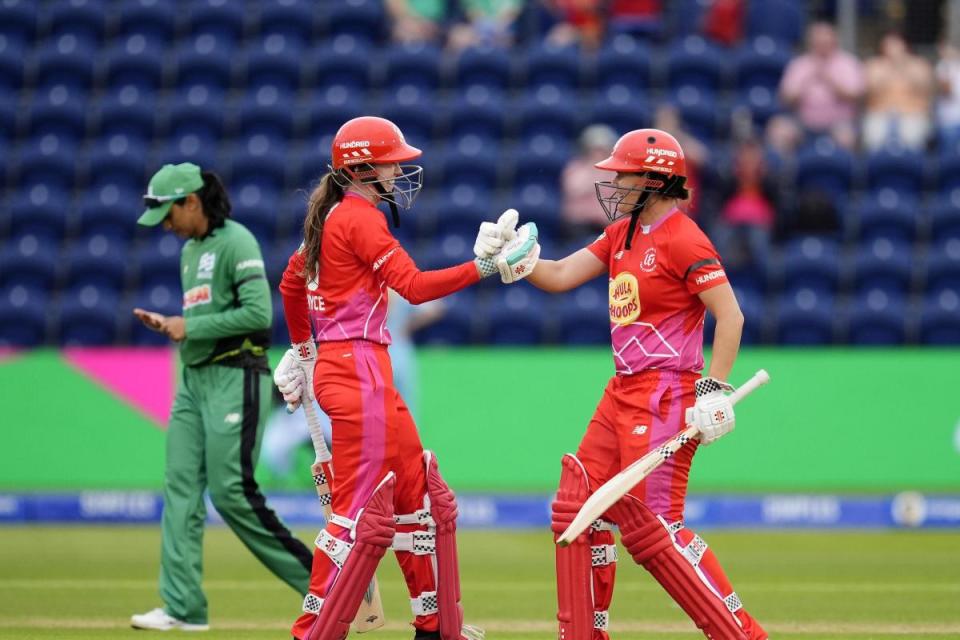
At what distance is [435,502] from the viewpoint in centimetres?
601

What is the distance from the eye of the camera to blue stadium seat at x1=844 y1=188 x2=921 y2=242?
14.5m

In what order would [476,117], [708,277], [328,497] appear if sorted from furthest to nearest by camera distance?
[476,117], [328,497], [708,277]

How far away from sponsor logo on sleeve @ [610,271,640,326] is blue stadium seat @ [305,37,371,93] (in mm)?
10487

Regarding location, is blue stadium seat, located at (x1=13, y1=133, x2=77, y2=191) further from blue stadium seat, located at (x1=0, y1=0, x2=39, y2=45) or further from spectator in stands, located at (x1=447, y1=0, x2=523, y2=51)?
spectator in stands, located at (x1=447, y1=0, x2=523, y2=51)

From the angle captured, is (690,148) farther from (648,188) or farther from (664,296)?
(664,296)

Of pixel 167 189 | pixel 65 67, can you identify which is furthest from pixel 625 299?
pixel 65 67

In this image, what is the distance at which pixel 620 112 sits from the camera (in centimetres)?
1518

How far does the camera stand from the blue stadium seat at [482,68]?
1600cm

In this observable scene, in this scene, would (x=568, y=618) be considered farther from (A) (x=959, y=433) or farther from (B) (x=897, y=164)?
(B) (x=897, y=164)

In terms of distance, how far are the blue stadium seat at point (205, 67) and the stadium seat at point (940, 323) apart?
7520 mm

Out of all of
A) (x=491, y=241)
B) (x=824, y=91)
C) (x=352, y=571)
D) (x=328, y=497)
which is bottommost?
(x=352, y=571)

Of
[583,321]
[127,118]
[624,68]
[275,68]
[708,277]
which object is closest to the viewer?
[708,277]

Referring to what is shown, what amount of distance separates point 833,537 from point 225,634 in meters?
6.05

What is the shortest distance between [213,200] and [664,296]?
2565mm
